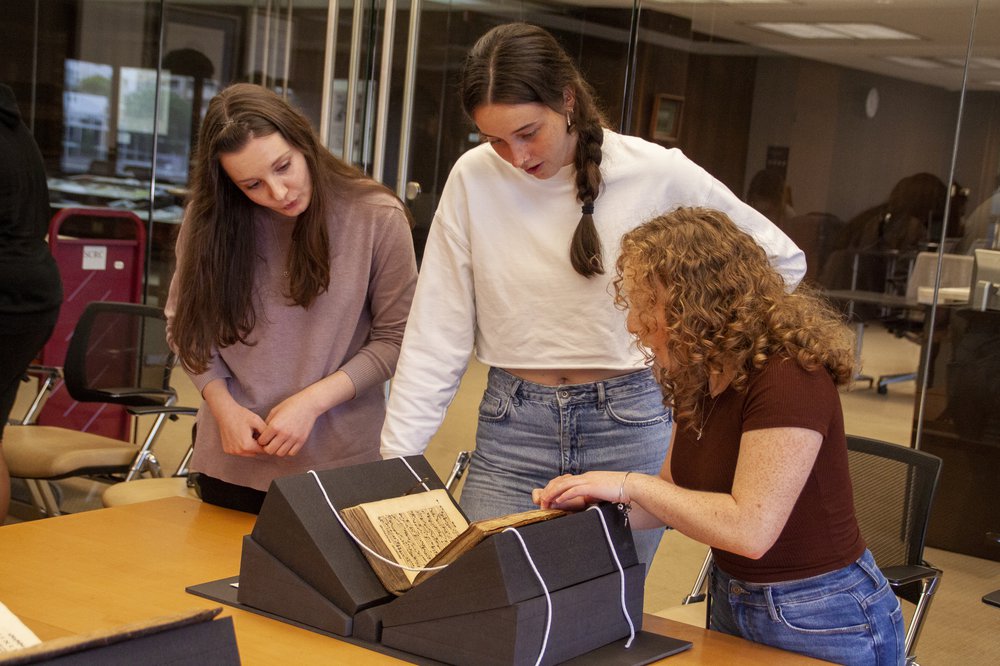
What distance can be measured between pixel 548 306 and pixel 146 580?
2.69 feet

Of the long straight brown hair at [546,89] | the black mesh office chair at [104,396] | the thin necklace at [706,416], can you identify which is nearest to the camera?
the thin necklace at [706,416]

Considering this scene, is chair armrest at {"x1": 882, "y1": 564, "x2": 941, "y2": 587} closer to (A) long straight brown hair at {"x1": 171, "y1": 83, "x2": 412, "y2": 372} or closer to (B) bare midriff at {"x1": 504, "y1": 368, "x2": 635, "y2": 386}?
(B) bare midriff at {"x1": 504, "y1": 368, "x2": 635, "y2": 386}

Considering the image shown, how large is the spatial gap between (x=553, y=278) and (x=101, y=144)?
13.6 feet

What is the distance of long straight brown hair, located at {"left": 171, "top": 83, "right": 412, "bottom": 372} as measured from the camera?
2.16 meters

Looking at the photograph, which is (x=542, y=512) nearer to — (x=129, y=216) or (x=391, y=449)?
(x=391, y=449)

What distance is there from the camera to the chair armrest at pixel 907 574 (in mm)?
2387

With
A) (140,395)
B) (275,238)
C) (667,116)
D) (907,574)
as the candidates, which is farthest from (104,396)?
(907,574)

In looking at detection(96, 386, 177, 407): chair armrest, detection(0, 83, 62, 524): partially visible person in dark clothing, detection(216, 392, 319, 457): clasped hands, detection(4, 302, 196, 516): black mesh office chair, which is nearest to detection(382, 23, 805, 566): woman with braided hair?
detection(216, 392, 319, 457): clasped hands

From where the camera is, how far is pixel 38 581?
174 centimetres

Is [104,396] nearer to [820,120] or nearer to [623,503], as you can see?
[820,120]

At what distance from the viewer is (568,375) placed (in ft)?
6.72

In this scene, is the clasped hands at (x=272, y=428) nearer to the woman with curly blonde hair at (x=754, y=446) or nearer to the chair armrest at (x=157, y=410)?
the woman with curly blonde hair at (x=754, y=446)

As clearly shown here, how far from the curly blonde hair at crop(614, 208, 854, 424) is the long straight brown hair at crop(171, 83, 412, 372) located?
723 mm

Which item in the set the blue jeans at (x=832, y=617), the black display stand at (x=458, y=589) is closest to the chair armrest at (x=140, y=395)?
the black display stand at (x=458, y=589)
